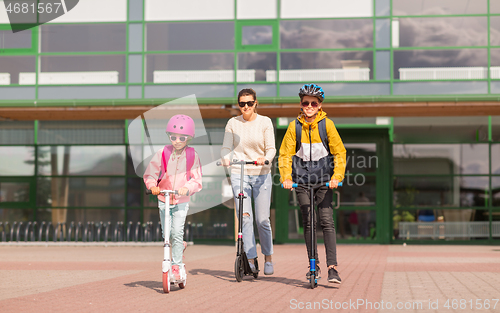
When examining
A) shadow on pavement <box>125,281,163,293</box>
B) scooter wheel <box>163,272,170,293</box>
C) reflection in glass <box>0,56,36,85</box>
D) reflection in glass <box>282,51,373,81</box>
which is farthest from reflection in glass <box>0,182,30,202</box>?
scooter wheel <box>163,272,170,293</box>

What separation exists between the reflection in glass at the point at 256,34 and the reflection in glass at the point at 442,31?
3.38 metres

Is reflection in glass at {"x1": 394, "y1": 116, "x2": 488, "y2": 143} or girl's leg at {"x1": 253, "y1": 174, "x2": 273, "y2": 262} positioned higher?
reflection in glass at {"x1": 394, "y1": 116, "x2": 488, "y2": 143}

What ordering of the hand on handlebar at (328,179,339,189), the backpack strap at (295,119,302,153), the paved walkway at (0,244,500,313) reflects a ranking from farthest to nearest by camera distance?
the backpack strap at (295,119,302,153) < the hand on handlebar at (328,179,339,189) < the paved walkway at (0,244,500,313)

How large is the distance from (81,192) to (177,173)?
10645 millimetres

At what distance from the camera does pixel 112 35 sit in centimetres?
1589

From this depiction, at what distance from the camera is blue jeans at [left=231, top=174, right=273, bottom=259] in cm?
662

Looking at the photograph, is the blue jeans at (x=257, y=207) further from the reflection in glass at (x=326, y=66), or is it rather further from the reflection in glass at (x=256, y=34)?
the reflection in glass at (x=256, y=34)

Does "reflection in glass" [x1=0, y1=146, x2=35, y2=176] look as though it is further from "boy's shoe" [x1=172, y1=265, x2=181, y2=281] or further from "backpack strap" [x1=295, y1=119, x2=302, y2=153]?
"backpack strap" [x1=295, y1=119, x2=302, y2=153]

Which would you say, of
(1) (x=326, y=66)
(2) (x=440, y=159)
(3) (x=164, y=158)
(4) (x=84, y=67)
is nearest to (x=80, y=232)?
(4) (x=84, y=67)

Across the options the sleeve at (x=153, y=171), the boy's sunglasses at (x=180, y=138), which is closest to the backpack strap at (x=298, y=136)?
the boy's sunglasses at (x=180, y=138)

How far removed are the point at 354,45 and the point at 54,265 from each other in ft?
31.3

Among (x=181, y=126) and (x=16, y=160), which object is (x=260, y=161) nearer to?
(x=181, y=126)

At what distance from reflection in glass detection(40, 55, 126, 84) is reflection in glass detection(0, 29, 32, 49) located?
646mm

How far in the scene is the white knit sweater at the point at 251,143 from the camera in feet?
A: 22.0
